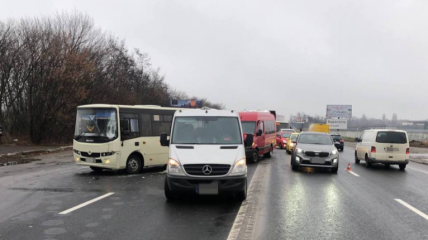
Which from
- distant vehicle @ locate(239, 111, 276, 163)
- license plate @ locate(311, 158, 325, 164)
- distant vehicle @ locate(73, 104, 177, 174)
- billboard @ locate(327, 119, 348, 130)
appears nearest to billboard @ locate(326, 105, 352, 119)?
billboard @ locate(327, 119, 348, 130)

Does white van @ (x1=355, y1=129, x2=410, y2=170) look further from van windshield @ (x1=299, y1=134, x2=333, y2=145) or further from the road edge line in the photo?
the road edge line

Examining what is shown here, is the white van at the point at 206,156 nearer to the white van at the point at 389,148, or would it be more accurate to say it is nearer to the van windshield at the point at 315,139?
the van windshield at the point at 315,139

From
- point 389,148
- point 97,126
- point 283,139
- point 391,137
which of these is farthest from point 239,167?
point 283,139

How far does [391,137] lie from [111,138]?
12.7m

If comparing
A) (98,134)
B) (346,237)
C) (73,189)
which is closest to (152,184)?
(73,189)

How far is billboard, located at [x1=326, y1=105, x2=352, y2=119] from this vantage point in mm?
67562

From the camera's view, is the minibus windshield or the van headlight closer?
the van headlight

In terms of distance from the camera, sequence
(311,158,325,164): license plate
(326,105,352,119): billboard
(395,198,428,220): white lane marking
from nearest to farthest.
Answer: (395,198,428,220): white lane marking → (311,158,325,164): license plate → (326,105,352,119): billboard

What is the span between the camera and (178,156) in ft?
25.4

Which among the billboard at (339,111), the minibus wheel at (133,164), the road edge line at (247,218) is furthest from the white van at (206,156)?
the billboard at (339,111)

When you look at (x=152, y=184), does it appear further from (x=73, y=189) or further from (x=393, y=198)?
(x=393, y=198)

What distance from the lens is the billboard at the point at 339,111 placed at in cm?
6756

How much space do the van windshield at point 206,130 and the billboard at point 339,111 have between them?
62799 millimetres

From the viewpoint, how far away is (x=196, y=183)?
24.6ft
